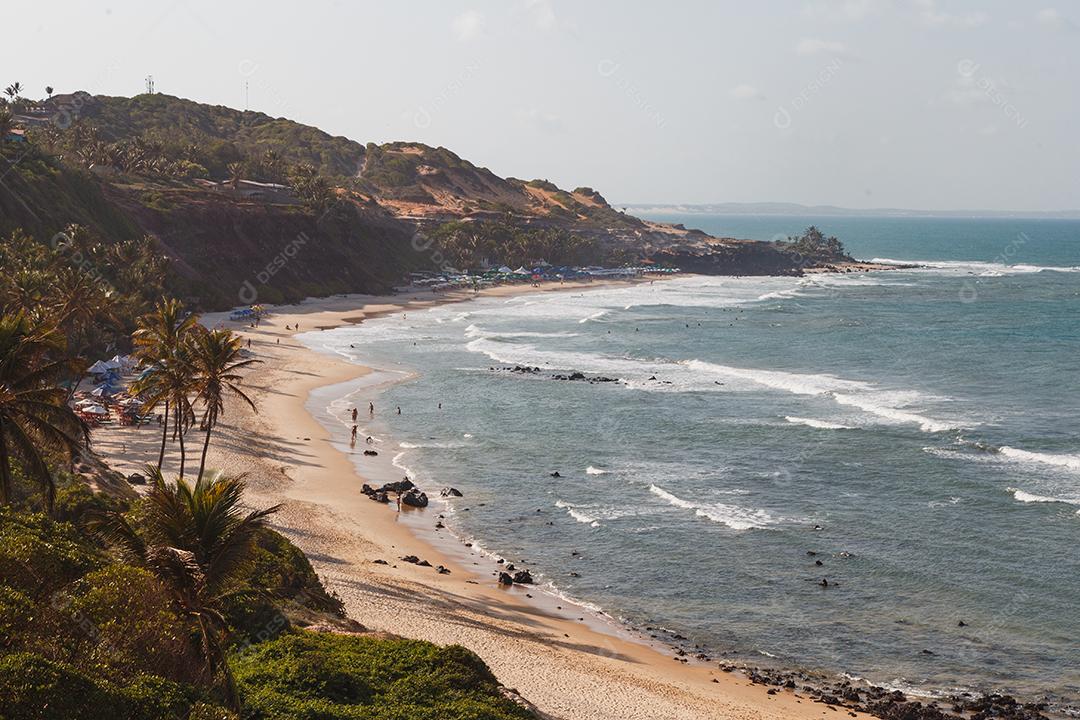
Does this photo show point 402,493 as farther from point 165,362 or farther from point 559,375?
point 559,375

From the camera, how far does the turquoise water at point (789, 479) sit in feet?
113

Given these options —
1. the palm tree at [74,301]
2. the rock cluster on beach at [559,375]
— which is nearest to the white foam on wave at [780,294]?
the rock cluster on beach at [559,375]

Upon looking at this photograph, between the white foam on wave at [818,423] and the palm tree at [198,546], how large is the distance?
49350mm

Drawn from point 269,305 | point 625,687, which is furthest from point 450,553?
point 269,305

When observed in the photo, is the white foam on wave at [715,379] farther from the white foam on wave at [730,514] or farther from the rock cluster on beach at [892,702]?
the rock cluster on beach at [892,702]

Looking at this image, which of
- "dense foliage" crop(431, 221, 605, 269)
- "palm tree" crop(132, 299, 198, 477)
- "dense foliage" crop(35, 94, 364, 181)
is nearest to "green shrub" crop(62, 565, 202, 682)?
"palm tree" crop(132, 299, 198, 477)

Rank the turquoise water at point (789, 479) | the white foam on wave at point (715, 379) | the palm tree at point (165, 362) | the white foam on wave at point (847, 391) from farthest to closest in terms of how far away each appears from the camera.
→ the white foam on wave at point (715, 379)
the white foam on wave at point (847, 391)
the palm tree at point (165, 362)
the turquoise water at point (789, 479)

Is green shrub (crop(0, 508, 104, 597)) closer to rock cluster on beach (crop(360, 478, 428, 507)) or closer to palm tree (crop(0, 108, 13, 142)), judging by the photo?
rock cluster on beach (crop(360, 478, 428, 507))

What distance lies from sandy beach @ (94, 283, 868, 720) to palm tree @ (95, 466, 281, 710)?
36.0ft

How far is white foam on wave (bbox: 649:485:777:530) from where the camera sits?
1725 inches

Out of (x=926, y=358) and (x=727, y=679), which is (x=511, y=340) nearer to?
(x=926, y=358)

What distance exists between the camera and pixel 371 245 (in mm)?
145375

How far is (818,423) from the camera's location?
62281mm

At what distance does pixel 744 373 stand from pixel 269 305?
184 feet
